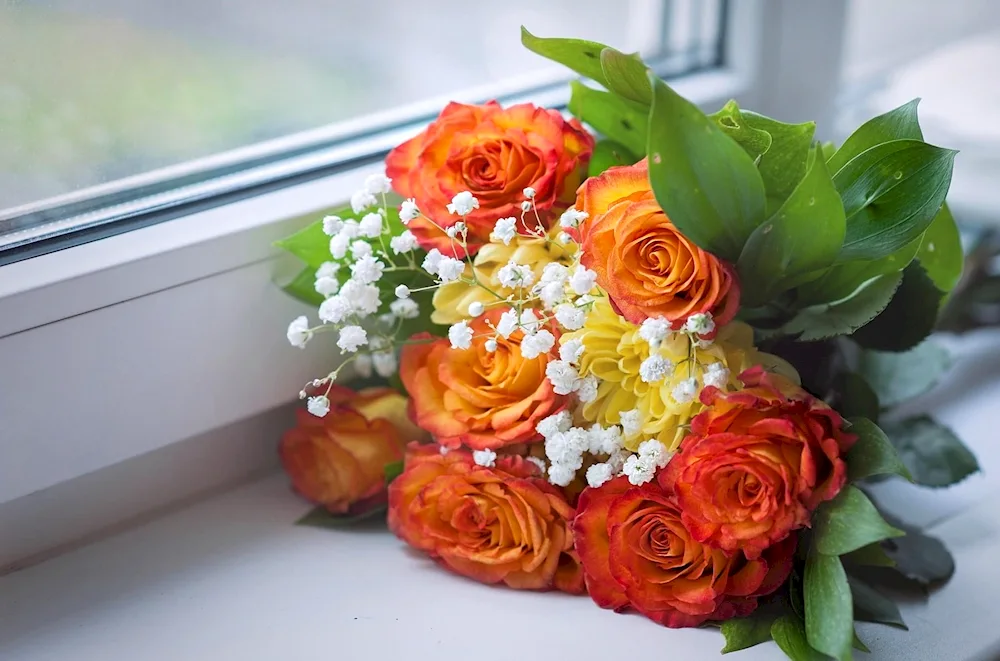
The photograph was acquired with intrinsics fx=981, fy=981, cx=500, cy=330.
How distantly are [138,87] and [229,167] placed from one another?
77mm

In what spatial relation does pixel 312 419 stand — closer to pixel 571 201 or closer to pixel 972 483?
pixel 571 201

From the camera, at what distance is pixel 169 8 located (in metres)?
0.61

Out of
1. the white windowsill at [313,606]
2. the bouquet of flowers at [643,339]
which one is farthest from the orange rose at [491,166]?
the white windowsill at [313,606]

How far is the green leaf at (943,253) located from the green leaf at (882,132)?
14 cm

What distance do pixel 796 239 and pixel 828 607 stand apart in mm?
182

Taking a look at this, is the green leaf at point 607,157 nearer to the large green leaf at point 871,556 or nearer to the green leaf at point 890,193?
the green leaf at point 890,193

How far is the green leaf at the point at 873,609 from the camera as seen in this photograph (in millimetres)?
561

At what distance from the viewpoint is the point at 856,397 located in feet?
2.15

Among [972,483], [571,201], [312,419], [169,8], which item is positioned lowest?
[972,483]

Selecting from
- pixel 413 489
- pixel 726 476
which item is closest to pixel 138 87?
pixel 413 489

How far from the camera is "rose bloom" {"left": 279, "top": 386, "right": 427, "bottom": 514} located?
0.65 meters

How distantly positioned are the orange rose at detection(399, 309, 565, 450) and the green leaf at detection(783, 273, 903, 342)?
0.15 m

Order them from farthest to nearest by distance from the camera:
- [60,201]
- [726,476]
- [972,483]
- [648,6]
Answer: [648,6], [972,483], [60,201], [726,476]

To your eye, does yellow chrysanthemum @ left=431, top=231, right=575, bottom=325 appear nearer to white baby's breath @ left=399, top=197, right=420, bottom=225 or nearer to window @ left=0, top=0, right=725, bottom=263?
white baby's breath @ left=399, top=197, right=420, bottom=225
